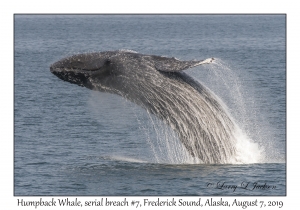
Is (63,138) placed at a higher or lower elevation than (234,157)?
higher

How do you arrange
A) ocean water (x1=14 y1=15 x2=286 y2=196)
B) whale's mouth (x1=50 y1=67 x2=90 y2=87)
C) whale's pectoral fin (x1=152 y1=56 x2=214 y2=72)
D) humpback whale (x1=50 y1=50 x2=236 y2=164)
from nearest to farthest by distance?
whale's pectoral fin (x1=152 y1=56 x2=214 y2=72)
ocean water (x1=14 y1=15 x2=286 y2=196)
humpback whale (x1=50 y1=50 x2=236 y2=164)
whale's mouth (x1=50 y1=67 x2=90 y2=87)

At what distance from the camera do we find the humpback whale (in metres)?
23.3

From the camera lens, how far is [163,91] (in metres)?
23.5

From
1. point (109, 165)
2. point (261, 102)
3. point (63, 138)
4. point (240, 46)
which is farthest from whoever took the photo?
point (240, 46)

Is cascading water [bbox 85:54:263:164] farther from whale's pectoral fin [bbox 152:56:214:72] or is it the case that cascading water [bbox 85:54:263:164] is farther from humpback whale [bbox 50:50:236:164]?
whale's pectoral fin [bbox 152:56:214:72]

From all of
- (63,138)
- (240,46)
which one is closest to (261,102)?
(63,138)

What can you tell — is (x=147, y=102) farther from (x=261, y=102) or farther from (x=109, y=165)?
(x=261, y=102)

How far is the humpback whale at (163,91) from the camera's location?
23344mm

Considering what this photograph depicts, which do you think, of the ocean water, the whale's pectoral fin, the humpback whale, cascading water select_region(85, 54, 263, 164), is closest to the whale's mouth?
the humpback whale

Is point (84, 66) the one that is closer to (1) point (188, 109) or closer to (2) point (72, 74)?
(2) point (72, 74)

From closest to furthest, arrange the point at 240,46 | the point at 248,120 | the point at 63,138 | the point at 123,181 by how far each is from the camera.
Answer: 1. the point at 123,181
2. the point at 63,138
3. the point at 248,120
4. the point at 240,46

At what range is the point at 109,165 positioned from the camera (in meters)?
25.7

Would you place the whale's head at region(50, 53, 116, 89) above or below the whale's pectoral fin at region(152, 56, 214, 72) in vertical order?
above

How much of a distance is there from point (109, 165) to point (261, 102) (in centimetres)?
1826
